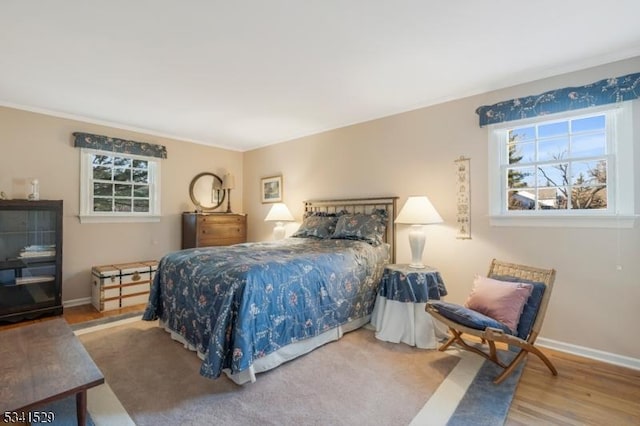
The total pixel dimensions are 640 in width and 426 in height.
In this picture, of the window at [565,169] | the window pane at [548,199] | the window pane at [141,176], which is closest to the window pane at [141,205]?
the window pane at [141,176]

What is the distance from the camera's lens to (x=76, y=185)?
4.04 metres

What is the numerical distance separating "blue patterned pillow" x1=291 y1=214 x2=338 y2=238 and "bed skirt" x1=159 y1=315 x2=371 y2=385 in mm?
1208

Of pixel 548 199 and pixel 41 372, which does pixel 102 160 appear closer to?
pixel 41 372

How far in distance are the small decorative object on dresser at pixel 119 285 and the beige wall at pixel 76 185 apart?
0.26m

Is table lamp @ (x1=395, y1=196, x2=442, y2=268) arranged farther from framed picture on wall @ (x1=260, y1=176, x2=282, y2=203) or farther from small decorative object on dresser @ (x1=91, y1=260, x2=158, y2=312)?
small decorative object on dresser @ (x1=91, y1=260, x2=158, y2=312)

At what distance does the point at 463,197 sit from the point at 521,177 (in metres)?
0.55

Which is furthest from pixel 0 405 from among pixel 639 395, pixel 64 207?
pixel 639 395

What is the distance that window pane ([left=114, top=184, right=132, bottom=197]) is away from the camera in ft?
14.6

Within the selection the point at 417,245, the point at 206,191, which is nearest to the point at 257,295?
the point at 417,245

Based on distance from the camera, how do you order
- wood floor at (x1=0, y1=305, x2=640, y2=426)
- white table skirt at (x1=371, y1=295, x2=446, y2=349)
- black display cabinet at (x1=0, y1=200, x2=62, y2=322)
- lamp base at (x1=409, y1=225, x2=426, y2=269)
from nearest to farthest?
wood floor at (x1=0, y1=305, x2=640, y2=426) → white table skirt at (x1=371, y1=295, x2=446, y2=349) → lamp base at (x1=409, y1=225, x2=426, y2=269) → black display cabinet at (x1=0, y1=200, x2=62, y2=322)

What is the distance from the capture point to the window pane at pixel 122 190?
175 inches

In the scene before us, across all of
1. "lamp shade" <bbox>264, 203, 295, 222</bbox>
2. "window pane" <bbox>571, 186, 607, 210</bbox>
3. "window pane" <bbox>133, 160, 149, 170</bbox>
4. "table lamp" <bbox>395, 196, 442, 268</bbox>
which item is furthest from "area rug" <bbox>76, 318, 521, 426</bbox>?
"window pane" <bbox>133, 160, 149, 170</bbox>

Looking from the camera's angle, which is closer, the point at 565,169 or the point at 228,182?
the point at 565,169

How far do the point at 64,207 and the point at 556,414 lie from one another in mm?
5281
